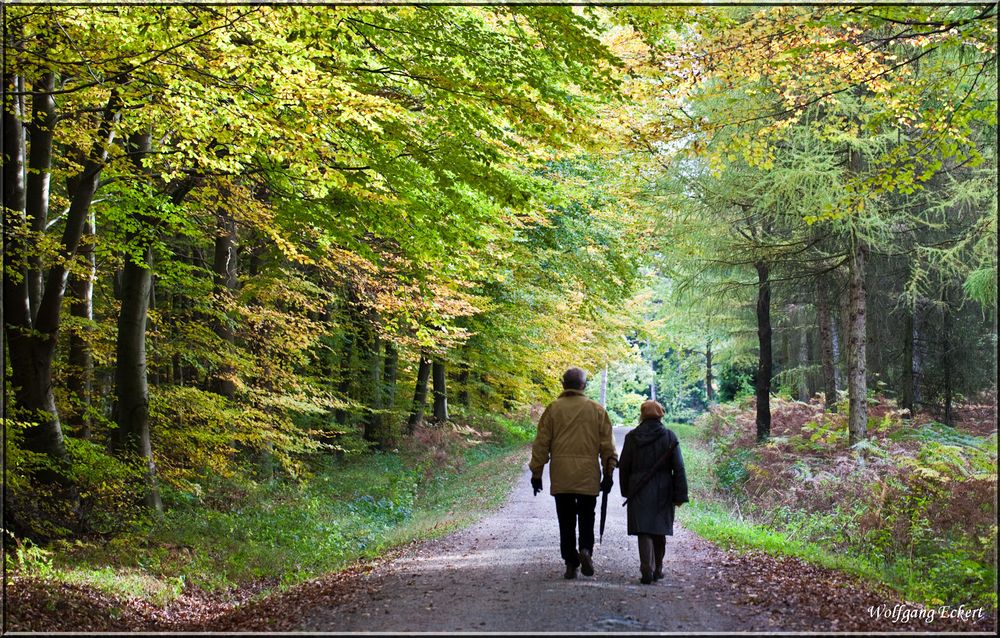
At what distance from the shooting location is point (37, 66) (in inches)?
305

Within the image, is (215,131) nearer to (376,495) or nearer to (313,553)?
(313,553)

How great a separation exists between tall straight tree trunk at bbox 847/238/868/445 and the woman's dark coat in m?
8.81

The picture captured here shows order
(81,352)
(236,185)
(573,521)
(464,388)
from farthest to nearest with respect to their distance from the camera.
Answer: (464,388) < (81,352) < (236,185) < (573,521)

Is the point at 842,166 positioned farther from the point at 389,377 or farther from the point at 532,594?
the point at 389,377

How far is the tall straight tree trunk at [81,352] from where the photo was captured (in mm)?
12023

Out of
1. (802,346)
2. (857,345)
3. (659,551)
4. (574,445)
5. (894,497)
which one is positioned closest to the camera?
(574,445)

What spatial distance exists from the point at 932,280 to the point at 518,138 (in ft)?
32.6

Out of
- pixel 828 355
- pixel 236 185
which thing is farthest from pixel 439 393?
pixel 236 185

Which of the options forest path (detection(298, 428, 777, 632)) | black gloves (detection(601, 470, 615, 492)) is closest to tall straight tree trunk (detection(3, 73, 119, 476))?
forest path (detection(298, 428, 777, 632))

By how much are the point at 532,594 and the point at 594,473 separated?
1.28 meters

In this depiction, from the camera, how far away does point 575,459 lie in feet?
24.2

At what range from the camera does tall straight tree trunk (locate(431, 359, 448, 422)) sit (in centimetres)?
2720

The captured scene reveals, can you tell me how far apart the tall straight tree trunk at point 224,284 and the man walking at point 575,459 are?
7.53 m

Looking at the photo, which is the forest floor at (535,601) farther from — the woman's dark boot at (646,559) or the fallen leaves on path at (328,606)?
the woman's dark boot at (646,559)
